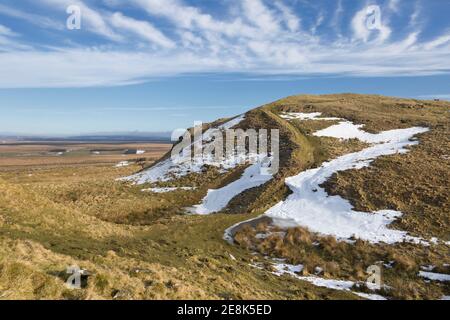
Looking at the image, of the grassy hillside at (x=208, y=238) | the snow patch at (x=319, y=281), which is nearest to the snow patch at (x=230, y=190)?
the grassy hillside at (x=208, y=238)

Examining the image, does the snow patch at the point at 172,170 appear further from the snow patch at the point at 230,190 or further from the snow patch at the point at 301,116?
the snow patch at the point at 301,116

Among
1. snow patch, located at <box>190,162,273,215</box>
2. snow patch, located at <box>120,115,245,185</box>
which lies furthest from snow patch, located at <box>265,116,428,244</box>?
snow patch, located at <box>120,115,245,185</box>

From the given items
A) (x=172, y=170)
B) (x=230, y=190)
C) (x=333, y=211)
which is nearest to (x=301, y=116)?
(x=172, y=170)

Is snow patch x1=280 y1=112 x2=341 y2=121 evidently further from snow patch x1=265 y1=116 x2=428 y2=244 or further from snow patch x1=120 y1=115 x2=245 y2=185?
snow patch x1=120 y1=115 x2=245 y2=185

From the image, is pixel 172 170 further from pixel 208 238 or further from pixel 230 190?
pixel 208 238

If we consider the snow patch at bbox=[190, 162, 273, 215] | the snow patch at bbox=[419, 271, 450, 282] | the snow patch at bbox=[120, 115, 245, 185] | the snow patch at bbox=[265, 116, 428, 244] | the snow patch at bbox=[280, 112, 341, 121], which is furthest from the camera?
the snow patch at bbox=[280, 112, 341, 121]

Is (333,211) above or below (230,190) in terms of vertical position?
below

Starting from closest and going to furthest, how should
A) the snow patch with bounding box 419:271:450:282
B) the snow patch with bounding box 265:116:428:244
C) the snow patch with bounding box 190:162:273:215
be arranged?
1. the snow patch with bounding box 419:271:450:282
2. the snow patch with bounding box 265:116:428:244
3. the snow patch with bounding box 190:162:273:215
